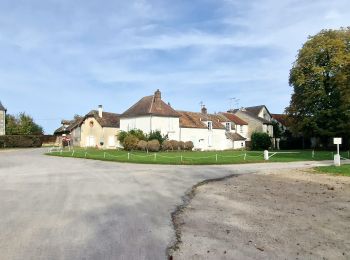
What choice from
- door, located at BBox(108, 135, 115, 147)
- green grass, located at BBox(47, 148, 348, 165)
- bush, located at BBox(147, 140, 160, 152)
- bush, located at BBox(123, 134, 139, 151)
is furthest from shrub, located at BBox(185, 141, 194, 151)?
door, located at BBox(108, 135, 115, 147)

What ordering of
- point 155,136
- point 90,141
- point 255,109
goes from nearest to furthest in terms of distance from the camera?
point 155,136, point 90,141, point 255,109

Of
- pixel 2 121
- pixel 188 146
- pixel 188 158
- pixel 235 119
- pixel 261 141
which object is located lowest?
pixel 188 158

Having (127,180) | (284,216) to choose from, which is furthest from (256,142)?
(284,216)

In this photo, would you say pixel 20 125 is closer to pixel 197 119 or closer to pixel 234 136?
pixel 197 119

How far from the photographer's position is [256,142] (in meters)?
64.9

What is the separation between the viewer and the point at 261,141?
6462 centimetres

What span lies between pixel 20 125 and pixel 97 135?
21.8m

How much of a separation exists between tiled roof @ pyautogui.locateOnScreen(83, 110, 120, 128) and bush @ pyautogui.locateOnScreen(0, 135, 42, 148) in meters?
9.21

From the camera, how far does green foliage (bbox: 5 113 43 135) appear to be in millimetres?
78500

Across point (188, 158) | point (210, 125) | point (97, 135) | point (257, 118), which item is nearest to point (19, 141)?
point (97, 135)

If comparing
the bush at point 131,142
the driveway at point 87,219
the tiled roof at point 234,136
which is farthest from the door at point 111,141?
the driveway at point 87,219

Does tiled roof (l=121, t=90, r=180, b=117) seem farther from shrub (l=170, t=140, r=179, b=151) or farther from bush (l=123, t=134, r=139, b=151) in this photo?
bush (l=123, t=134, r=139, b=151)

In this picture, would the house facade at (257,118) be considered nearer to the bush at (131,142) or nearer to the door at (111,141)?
the door at (111,141)

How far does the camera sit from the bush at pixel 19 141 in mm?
64125
